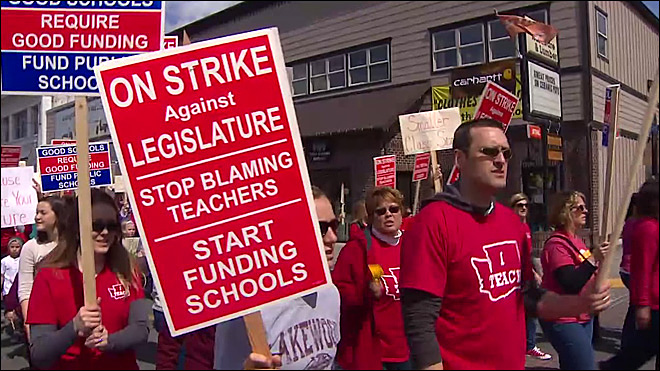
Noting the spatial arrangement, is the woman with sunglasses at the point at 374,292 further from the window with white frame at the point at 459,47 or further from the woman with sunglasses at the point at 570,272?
the window with white frame at the point at 459,47

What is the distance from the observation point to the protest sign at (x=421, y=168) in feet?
26.3

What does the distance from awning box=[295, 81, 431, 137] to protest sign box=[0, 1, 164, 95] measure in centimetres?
1269

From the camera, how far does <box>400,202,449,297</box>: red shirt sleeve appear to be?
215 centimetres

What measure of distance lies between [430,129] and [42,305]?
15.3 feet

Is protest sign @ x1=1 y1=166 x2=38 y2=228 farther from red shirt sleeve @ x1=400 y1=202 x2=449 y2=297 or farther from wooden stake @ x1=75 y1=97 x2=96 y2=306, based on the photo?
red shirt sleeve @ x1=400 y1=202 x2=449 y2=297

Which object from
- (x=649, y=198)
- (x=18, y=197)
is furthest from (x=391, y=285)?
(x=18, y=197)

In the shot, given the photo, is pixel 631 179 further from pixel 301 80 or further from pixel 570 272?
pixel 301 80

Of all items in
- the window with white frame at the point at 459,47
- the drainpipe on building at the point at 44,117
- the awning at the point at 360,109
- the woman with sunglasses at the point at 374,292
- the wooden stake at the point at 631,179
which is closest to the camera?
the wooden stake at the point at 631,179

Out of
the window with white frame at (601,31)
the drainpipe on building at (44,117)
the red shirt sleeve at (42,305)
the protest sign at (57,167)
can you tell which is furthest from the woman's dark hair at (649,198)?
the drainpipe on building at (44,117)

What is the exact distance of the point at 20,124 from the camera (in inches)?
514

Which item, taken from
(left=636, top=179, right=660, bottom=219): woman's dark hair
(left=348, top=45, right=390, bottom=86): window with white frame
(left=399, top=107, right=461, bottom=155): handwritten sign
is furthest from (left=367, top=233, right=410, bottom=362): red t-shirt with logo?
(left=348, top=45, right=390, bottom=86): window with white frame

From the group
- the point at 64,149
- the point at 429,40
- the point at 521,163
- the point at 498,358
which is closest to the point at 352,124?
the point at 429,40

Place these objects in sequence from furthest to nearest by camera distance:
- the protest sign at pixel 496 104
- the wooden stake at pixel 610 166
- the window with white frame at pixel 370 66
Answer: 1. the window with white frame at pixel 370 66
2. the protest sign at pixel 496 104
3. the wooden stake at pixel 610 166

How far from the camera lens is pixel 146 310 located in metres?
2.55
